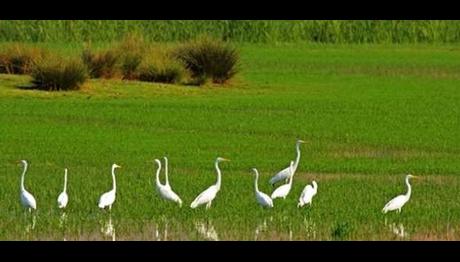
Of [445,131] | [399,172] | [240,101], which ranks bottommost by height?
[399,172]

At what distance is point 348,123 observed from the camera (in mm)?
31281

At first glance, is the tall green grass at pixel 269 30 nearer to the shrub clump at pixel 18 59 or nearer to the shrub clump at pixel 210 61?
the shrub clump at pixel 210 61

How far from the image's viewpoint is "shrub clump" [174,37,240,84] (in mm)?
42562

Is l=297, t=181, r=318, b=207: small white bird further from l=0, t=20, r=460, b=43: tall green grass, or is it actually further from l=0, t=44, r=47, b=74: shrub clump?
l=0, t=20, r=460, b=43: tall green grass

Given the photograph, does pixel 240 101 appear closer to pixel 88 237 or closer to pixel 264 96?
pixel 264 96

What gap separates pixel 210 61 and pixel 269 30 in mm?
28677

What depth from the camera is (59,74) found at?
38.2 meters

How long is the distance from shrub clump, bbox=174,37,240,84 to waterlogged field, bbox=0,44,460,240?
0.54 meters

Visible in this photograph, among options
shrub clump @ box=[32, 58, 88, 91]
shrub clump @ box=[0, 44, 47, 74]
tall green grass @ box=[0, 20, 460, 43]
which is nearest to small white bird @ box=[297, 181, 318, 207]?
shrub clump @ box=[32, 58, 88, 91]

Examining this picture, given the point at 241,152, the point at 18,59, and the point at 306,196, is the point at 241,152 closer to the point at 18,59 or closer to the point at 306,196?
the point at 306,196

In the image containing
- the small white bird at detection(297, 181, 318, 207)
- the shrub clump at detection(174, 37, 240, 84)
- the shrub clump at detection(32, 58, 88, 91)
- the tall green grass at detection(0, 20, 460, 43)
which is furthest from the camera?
the tall green grass at detection(0, 20, 460, 43)

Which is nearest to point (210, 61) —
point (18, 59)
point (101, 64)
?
point (101, 64)
